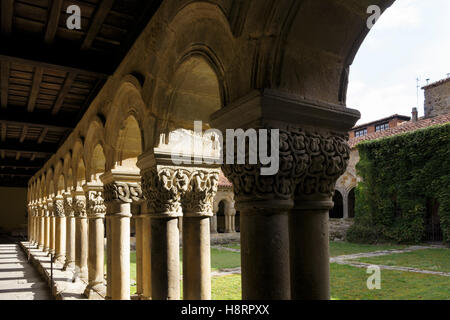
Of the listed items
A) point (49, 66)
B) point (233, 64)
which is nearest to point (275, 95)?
point (233, 64)

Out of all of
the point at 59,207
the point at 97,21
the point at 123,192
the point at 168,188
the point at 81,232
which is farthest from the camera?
the point at 59,207

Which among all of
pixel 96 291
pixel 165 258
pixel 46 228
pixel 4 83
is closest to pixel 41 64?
pixel 4 83

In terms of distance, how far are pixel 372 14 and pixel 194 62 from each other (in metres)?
1.58

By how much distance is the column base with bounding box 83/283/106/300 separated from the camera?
247 inches

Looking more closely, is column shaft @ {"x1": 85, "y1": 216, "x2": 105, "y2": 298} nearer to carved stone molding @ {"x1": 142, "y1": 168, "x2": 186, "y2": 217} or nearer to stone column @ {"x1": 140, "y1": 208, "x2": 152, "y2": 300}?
stone column @ {"x1": 140, "y1": 208, "x2": 152, "y2": 300}

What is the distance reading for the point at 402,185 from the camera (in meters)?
16.5

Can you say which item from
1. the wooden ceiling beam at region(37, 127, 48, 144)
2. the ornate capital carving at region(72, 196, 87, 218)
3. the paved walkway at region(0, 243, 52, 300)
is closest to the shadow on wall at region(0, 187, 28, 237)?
the paved walkway at region(0, 243, 52, 300)

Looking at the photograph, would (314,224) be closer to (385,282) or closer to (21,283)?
(385,282)

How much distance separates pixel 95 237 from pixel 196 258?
3974mm

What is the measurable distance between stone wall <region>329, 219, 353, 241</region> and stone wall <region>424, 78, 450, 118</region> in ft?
22.4

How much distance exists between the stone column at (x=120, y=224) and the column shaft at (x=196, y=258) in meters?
1.77

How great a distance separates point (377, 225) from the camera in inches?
673
